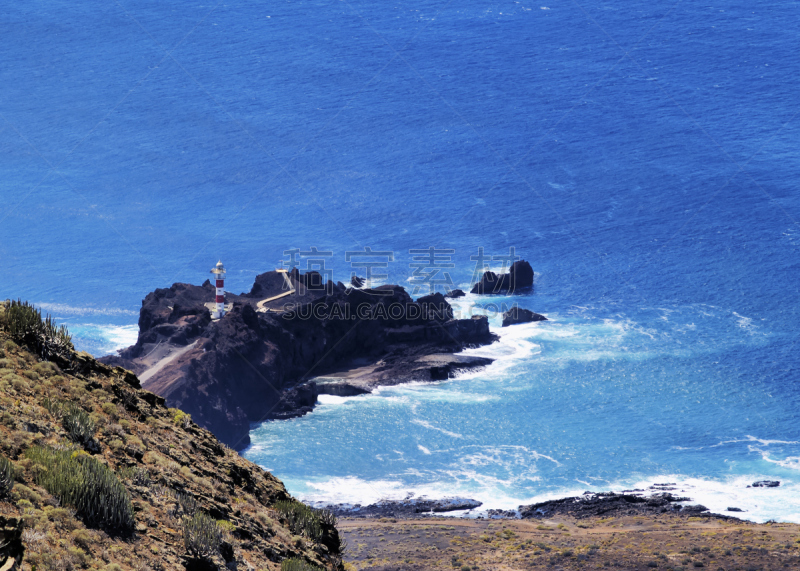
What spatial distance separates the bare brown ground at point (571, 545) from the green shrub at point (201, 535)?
23.0 metres

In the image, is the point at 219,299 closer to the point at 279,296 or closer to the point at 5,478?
the point at 279,296

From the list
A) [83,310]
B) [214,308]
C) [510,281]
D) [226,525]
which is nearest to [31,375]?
[226,525]

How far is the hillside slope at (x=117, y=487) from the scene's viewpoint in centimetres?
1540

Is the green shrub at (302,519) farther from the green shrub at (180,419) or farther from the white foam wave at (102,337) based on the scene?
the white foam wave at (102,337)

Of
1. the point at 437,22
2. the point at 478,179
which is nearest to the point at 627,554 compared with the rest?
the point at 478,179

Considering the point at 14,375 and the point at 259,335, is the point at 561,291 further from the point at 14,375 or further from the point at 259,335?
the point at 14,375

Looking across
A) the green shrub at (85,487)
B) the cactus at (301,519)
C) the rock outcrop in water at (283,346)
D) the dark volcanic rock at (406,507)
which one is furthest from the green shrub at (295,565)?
the rock outcrop in water at (283,346)

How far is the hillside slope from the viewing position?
50.5ft

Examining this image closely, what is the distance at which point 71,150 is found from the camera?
165500mm

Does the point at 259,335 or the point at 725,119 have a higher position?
the point at 725,119

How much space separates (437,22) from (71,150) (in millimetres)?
85241

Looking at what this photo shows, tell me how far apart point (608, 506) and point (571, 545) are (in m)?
12.6

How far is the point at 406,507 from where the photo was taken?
60469 mm

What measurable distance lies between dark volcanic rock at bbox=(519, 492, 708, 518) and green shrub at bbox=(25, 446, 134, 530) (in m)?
46.1
